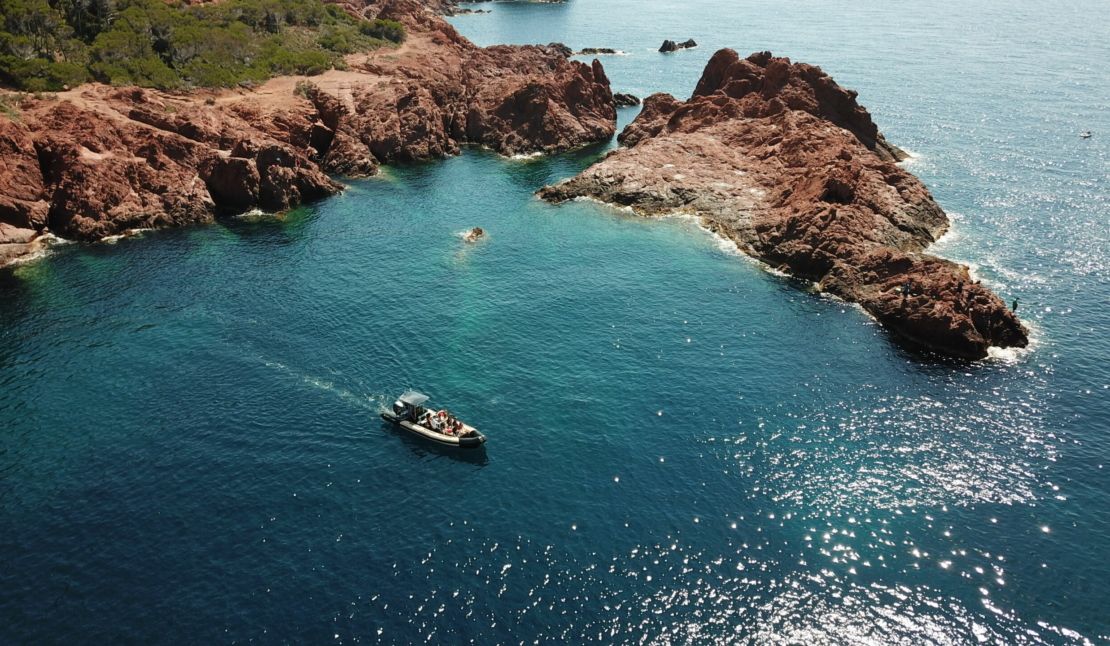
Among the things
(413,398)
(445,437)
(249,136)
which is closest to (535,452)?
(445,437)

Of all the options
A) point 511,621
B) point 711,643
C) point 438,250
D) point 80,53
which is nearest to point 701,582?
point 711,643

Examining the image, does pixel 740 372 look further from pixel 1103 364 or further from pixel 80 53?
pixel 80 53

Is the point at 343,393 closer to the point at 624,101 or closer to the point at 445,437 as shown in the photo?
the point at 445,437

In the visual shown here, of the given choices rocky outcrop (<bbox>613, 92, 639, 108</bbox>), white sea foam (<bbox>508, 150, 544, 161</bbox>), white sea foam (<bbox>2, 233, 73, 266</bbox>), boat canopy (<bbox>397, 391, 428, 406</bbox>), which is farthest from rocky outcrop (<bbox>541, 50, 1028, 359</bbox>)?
white sea foam (<bbox>2, 233, 73, 266</bbox>)

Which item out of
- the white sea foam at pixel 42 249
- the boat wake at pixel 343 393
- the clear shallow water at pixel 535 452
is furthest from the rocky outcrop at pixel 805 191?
the white sea foam at pixel 42 249

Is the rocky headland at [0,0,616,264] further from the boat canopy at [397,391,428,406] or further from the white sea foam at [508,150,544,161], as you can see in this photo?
the boat canopy at [397,391,428,406]
